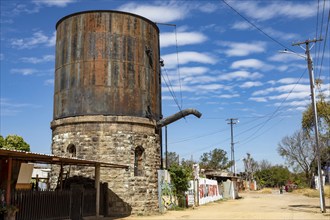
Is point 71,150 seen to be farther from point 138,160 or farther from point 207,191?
point 207,191

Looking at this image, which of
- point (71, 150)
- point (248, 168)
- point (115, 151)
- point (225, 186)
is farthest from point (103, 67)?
point (248, 168)

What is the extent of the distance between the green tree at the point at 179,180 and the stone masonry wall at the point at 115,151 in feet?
13.0

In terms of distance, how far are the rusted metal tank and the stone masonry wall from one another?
1.94 feet

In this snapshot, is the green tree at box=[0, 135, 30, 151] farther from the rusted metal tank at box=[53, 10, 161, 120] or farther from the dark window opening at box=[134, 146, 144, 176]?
the dark window opening at box=[134, 146, 144, 176]

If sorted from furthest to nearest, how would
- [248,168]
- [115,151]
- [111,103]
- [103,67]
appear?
1. [248,168]
2. [103,67]
3. [111,103]
4. [115,151]

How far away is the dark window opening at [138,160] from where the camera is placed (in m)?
21.8

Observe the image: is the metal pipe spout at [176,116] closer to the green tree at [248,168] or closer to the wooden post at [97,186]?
the wooden post at [97,186]

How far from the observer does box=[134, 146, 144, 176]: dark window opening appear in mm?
21766

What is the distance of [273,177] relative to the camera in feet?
322

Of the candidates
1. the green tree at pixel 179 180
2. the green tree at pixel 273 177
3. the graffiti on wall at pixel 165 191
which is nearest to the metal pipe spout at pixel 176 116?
the graffiti on wall at pixel 165 191

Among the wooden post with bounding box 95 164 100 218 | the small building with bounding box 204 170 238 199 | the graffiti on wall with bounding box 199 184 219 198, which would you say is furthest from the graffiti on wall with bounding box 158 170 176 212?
the small building with bounding box 204 170 238 199

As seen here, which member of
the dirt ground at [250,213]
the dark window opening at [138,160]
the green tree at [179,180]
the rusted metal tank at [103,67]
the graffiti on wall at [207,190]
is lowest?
the dirt ground at [250,213]

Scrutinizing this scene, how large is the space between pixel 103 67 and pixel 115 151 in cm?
480

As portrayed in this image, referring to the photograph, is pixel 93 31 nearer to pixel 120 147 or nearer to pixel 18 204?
pixel 120 147
